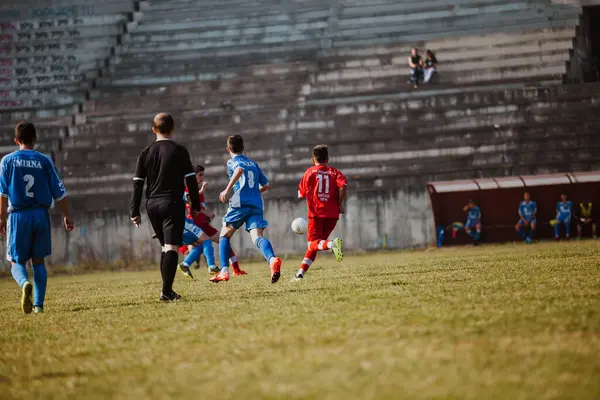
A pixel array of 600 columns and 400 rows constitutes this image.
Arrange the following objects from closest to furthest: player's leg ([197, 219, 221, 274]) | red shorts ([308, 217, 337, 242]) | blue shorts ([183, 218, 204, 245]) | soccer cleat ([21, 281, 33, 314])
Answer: soccer cleat ([21, 281, 33, 314]) → red shorts ([308, 217, 337, 242]) → player's leg ([197, 219, 221, 274]) → blue shorts ([183, 218, 204, 245])

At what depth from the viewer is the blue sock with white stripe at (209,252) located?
678 inches

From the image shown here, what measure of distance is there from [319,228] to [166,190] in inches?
127

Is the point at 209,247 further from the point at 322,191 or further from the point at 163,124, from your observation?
the point at 163,124

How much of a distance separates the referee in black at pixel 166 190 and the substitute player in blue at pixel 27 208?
98 centimetres

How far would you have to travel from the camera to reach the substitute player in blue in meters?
10.5

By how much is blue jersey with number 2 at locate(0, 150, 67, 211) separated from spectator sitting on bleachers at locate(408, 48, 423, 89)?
21.4 m

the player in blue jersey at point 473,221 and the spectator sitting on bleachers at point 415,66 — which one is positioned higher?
the spectator sitting on bleachers at point 415,66

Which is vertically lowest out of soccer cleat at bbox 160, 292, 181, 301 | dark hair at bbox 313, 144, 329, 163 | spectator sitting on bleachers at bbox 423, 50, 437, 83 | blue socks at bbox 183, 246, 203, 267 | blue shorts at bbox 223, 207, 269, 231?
soccer cleat at bbox 160, 292, 181, 301

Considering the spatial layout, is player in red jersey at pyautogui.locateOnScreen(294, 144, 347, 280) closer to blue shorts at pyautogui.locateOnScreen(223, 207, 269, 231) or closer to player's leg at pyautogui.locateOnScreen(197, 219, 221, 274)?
blue shorts at pyautogui.locateOnScreen(223, 207, 269, 231)

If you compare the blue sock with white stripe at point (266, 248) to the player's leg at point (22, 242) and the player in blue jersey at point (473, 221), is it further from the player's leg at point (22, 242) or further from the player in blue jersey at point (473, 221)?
the player in blue jersey at point (473, 221)

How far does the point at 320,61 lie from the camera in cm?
3303

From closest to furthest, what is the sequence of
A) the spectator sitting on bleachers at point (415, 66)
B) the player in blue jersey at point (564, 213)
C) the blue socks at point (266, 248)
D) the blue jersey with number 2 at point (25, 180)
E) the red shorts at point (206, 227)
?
the blue jersey with number 2 at point (25, 180)
the blue socks at point (266, 248)
the red shorts at point (206, 227)
the player in blue jersey at point (564, 213)
the spectator sitting on bleachers at point (415, 66)

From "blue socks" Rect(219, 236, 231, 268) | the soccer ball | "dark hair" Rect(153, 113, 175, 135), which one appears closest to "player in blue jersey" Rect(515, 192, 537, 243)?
the soccer ball

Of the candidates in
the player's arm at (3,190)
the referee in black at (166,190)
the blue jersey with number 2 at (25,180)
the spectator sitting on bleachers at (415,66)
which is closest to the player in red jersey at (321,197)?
the referee in black at (166,190)
